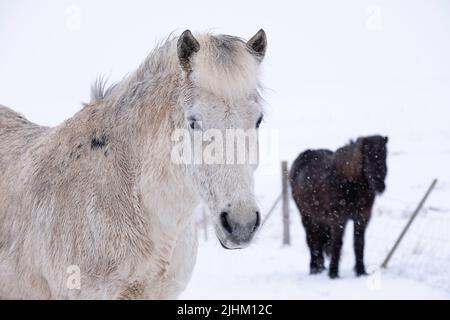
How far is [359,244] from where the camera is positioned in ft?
25.1

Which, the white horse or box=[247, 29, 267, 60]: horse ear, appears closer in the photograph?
the white horse

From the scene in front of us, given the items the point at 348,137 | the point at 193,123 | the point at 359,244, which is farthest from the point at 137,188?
the point at 348,137

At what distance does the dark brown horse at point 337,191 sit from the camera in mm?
7660

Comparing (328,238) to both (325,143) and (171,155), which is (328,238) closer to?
(171,155)

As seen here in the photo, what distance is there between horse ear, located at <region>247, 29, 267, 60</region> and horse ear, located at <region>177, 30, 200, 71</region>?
0.43 metres

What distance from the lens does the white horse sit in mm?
2400

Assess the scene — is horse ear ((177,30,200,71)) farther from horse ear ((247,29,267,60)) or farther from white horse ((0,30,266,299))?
horse ear ((247,29,267,60))

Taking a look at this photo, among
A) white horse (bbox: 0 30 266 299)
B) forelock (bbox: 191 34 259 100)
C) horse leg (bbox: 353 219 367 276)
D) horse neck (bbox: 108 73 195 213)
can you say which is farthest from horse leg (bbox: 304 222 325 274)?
forelock (bbox: 191 34 259 100)

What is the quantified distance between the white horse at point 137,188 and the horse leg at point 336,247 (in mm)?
5287

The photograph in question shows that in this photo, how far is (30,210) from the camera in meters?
2.82

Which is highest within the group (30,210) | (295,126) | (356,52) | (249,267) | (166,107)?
(356,52)

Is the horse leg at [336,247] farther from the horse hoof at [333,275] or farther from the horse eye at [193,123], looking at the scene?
the horse eye at [193,123]

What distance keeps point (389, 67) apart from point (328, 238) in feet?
188
